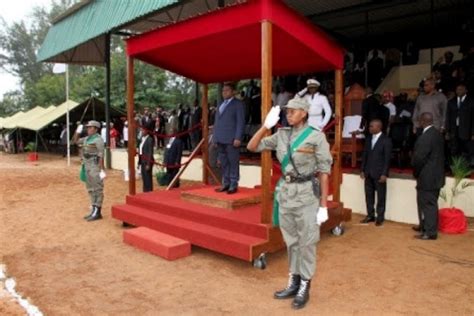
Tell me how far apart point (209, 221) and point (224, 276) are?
985 mm

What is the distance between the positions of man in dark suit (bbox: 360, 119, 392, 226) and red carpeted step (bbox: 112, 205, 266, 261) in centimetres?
254

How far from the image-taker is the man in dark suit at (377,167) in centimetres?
646

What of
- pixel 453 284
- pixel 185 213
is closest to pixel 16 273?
pixel 185 213

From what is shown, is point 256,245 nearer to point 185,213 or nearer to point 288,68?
point 185,213

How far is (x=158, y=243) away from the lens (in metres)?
5.39

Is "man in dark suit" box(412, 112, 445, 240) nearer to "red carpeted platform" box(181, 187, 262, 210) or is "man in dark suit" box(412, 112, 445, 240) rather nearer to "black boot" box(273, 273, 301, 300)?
"red carpeted platform" box(181, 187, 262, 210)

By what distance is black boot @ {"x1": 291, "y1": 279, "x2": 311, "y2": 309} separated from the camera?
12.5 feet

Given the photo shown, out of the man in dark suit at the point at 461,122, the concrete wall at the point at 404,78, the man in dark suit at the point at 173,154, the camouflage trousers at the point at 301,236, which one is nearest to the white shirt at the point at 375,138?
the man in dark suit at the point at 461,122

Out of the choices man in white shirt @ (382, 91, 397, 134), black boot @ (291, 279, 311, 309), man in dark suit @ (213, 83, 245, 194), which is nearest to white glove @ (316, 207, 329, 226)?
black boot @ (291, 279, 311, 309)

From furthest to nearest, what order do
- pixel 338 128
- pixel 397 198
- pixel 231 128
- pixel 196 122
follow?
pixel 196 122
pixel 397 198
pixel 338 128
pixel 231 128

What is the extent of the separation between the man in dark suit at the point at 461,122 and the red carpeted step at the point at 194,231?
13.5ft

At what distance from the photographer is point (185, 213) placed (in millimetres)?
5945

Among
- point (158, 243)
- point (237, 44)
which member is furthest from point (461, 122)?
point (158, 243)

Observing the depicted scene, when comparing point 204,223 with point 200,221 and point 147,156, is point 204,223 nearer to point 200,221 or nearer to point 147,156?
point 200,221
